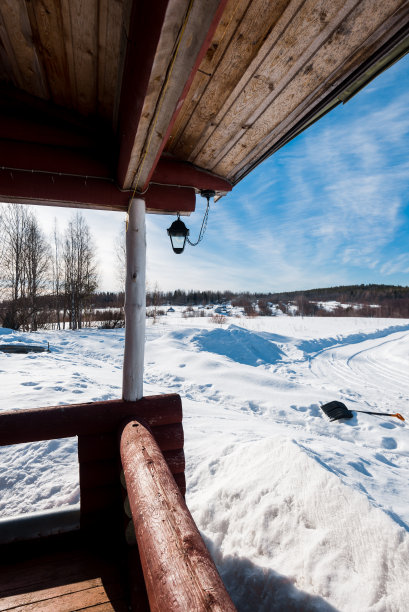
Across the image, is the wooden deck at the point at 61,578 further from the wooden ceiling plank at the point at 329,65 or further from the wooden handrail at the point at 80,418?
the wooden ceiling plank at the point at 329,65

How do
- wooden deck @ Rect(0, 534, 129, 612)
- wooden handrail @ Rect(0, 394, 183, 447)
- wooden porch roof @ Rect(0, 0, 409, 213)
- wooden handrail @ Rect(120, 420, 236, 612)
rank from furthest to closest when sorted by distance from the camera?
wooden handrail @ Rect(0, 394, 183, 447) → wooden deck @ Rect(0, 534, 129, 612) → wooden porch roof @ Rect(0, 0, 409, 213) → wooden handrail @ Rect(120, 420, 236, 612)

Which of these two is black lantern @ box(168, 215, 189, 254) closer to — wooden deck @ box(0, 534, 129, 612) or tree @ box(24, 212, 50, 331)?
wooden deck @ box(0, 534, 129, 612)

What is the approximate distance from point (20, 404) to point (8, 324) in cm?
1457

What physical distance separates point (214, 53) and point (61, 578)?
9.66 feet

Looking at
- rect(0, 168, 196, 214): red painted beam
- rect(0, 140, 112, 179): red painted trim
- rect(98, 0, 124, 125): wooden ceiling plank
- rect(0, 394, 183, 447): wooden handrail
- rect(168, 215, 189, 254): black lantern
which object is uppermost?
rect(98, 0, 124, 125): wooden ceiling plank

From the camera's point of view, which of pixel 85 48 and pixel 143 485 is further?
pixel 85 48

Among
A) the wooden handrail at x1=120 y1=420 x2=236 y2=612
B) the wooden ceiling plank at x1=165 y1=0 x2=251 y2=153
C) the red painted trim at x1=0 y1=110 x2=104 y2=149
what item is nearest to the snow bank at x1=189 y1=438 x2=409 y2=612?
the wooden handrail at x1=120 y1=420 x2=236 y2=612

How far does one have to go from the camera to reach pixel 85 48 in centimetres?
153

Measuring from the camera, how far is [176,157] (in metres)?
2.42

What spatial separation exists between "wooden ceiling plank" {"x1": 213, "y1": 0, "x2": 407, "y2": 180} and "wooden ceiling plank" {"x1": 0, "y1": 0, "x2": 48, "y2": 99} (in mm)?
1290

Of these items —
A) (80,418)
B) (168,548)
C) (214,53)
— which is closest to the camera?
(168,548)

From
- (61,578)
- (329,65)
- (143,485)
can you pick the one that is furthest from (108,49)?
(61,578)

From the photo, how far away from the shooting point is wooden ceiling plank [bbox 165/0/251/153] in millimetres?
1234

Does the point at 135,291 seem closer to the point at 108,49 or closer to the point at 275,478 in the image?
the point at 108,49
